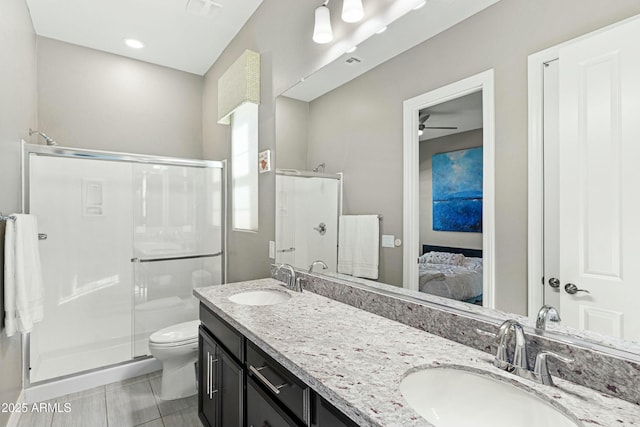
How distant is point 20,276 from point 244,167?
1.56 m

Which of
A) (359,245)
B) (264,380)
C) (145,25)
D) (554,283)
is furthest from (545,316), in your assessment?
(145,25)

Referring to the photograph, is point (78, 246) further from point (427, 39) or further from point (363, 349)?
point (427, 39)

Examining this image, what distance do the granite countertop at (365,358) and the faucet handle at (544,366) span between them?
0.07 feet

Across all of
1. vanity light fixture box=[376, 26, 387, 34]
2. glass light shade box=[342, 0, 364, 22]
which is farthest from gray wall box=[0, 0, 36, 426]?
vanity light fixture box=[376, 26, 387, 34]

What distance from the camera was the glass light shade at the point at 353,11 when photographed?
Answer: 143 centimetres

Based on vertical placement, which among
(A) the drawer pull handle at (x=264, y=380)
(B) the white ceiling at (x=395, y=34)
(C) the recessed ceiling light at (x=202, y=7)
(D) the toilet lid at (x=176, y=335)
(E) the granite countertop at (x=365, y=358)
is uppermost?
(C) the recessed ceiling light at (x=202, y=7)

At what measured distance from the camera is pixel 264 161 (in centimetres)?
228

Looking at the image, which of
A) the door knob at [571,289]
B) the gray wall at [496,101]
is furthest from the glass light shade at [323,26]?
the door knob at [571,289]

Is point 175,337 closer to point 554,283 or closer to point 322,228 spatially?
point 322,228

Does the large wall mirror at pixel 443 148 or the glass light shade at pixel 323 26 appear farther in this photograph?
the glass light shade at pixel 323 26

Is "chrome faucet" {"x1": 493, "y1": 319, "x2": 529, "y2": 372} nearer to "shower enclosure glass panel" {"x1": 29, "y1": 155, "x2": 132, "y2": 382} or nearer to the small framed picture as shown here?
the small framed picture

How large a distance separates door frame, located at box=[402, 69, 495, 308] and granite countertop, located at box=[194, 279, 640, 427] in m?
0.22

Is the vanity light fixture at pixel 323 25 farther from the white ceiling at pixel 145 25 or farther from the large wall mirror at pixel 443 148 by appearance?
the white ceiling at pixel 145 25

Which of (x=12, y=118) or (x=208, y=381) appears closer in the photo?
(x=208, y=381)
